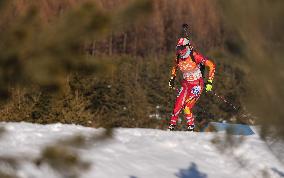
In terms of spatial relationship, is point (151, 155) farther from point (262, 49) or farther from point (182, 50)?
point (262, 49)

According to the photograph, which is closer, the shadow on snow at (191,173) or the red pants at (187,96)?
the shadow on snow at (191,173)

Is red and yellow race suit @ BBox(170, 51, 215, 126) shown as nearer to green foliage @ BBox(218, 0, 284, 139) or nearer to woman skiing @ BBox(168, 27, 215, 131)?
woman skiing @ BBox(168, 27, 215, 131)

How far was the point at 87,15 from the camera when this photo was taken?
2963 millimetres

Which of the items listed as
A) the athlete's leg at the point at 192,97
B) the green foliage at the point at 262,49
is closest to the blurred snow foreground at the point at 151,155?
the athlete's leg at the point at 192,97

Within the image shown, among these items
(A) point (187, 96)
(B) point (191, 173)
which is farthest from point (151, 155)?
(A) point (187, 96)

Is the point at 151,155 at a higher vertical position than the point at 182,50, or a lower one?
Result: lower

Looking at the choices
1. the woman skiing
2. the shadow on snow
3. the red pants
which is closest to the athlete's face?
the woman skiing

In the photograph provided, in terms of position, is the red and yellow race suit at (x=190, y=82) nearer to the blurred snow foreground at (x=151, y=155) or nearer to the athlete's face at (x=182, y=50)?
A: the athlete's face at (x=182, y=50)

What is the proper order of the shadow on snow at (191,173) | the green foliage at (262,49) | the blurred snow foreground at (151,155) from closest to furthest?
the green foliage at (262,49) < the blurred snow foreground at (151,155) < the shadow on snow at (191,173)

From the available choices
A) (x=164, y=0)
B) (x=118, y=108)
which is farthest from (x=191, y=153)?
(x=164, y=0)

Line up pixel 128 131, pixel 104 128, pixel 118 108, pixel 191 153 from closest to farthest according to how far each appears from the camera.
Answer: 1. pixel 104 128
2. pixel 191 153
3. pixel 128 131
4. pixel 118 108

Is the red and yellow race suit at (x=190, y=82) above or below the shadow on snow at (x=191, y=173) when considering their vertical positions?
above

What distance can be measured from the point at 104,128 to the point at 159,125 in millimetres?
15979

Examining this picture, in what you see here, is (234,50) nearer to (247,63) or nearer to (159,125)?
(247,63)
